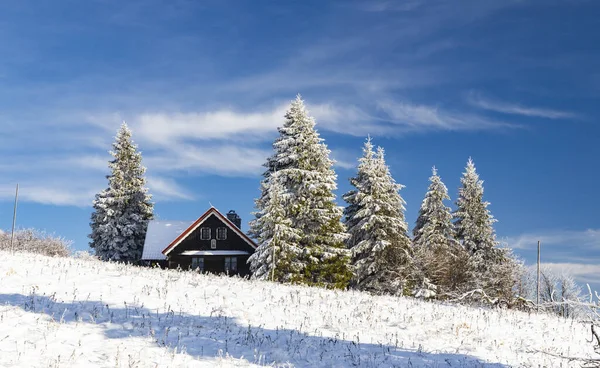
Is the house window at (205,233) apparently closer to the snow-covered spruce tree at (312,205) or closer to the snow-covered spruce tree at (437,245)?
the snow-covered spruce tree at (312,205)

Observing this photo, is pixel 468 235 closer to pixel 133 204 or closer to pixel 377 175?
pixel 377 175

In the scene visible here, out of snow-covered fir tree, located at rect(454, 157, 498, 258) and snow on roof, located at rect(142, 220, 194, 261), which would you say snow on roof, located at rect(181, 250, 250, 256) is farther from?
snow-covered fir tree, located at rect(454, 157, 498, 258)

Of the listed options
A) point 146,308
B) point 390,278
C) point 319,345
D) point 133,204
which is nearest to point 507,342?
point 319,345

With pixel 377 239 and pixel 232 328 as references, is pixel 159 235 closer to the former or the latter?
pixel 377 239

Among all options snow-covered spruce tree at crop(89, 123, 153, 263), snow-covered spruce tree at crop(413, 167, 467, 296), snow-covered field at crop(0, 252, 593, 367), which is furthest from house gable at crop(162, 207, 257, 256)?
snow-covered field at crop(0, 252, 593, 367)

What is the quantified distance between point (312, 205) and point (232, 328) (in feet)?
78.4

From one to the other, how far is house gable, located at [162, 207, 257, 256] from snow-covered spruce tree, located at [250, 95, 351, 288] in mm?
7131

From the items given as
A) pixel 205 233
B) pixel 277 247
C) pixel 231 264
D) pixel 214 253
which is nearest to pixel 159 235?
pixel 205 233

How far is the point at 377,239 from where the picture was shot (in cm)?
3847

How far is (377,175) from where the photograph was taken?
40.7 m

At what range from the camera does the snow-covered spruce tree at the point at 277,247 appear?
110 feet

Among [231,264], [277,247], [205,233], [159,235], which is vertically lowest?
[231,264]

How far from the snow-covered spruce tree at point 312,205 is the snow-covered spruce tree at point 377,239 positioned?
2.46 meters

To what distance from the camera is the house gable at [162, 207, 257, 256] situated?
141 ft
